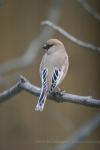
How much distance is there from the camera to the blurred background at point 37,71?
514 cm

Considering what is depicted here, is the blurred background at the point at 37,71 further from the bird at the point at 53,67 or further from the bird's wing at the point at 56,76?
the bird's wing at the point at 56,76

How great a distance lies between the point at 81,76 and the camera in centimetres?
524

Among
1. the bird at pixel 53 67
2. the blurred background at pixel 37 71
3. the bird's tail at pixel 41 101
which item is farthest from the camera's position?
the blurred background at pixel 37 71

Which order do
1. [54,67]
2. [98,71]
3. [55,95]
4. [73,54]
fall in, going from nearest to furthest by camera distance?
[55,95] → [54,67] → [98,71] → [73,54]

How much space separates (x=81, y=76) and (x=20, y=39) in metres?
0.61

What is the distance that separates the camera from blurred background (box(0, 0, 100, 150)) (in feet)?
16.9

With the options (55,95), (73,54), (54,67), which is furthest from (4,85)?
(55,95)

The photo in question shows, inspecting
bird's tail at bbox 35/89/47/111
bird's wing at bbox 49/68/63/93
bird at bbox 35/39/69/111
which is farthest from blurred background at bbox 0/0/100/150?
bird's tail at bbox 35/89/47/111

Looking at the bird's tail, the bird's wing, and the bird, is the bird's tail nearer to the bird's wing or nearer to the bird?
the bird

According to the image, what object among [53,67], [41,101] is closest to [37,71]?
[53,67]

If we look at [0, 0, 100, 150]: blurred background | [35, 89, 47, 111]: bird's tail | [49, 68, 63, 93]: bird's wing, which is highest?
[0, 0, 100, 150]: blurred background

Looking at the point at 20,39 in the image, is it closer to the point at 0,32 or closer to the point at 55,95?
the point at 0,32

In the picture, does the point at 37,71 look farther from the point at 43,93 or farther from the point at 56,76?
the point at 43,93

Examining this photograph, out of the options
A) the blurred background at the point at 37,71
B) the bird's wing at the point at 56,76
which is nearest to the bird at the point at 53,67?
the bird's wing at the point at 56,76
